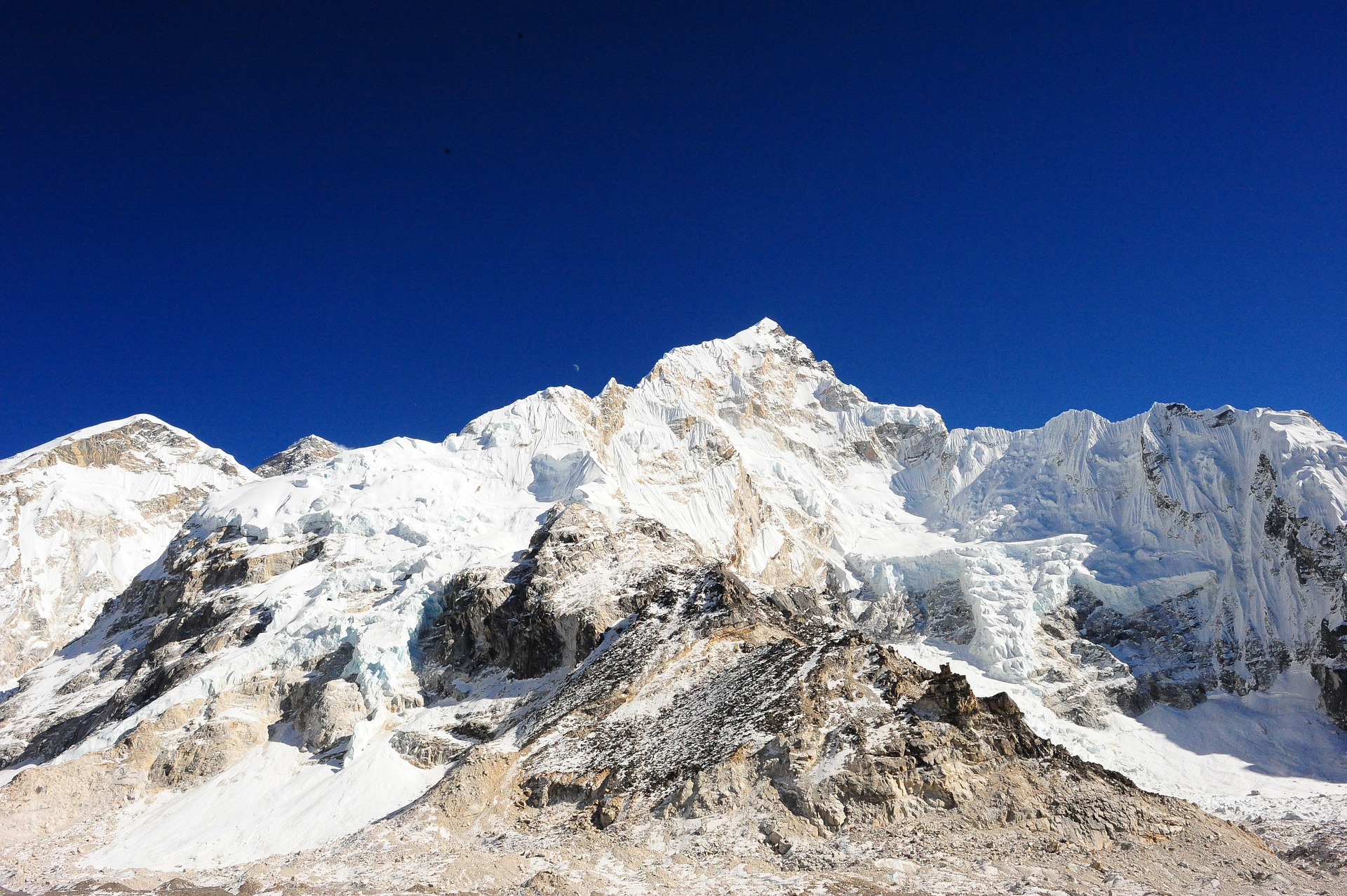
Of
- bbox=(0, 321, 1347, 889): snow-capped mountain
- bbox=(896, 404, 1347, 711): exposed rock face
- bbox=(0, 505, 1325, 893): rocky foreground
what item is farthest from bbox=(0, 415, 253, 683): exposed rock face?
bbox=(896, 404, 1347, 711): exposed rock face

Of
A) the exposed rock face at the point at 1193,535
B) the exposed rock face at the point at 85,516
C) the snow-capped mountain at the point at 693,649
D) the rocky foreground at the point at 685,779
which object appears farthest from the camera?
the exposed rock face at the point at 85,516

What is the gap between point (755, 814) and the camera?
1048 inches

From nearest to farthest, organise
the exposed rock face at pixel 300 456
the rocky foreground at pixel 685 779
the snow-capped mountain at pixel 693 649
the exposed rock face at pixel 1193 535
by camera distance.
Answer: the rocky foreground at pixel 685 779 → the snow-capped mountain at pixel 693 649 → the exposed rock face at pixel 1193 535 → the exposed rock face at pixel 300 456

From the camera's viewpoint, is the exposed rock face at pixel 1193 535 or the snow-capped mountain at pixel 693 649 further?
the exposed rock face at pixel 1193 535

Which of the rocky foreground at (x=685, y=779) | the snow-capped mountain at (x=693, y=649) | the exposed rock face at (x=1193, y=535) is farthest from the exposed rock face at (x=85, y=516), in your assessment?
the exposed rock face at (x=1193, y=535)

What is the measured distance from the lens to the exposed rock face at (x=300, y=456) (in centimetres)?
16312

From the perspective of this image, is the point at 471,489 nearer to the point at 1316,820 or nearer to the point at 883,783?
the point at 883,783

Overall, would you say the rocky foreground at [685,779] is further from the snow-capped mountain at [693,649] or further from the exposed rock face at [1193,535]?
the exposed rock face at [1193,535]

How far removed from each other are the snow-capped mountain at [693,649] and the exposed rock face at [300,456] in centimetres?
2034

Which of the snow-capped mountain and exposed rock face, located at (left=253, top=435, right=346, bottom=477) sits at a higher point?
exposed rock face, located at (left=253, top=435, right=346, bottom=477)

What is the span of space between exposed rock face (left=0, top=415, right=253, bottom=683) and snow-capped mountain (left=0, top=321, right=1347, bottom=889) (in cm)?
675

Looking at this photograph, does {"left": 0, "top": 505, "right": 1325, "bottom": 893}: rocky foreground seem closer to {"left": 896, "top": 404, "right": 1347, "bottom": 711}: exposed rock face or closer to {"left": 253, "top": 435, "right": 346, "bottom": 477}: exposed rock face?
{"left": 896, "top": 404, "right": 1347, "bottom": 711}: exposed rock face

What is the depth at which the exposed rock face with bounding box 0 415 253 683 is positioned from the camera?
10512 centimetres

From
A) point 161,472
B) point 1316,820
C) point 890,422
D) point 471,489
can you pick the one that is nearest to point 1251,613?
point 1316,820
